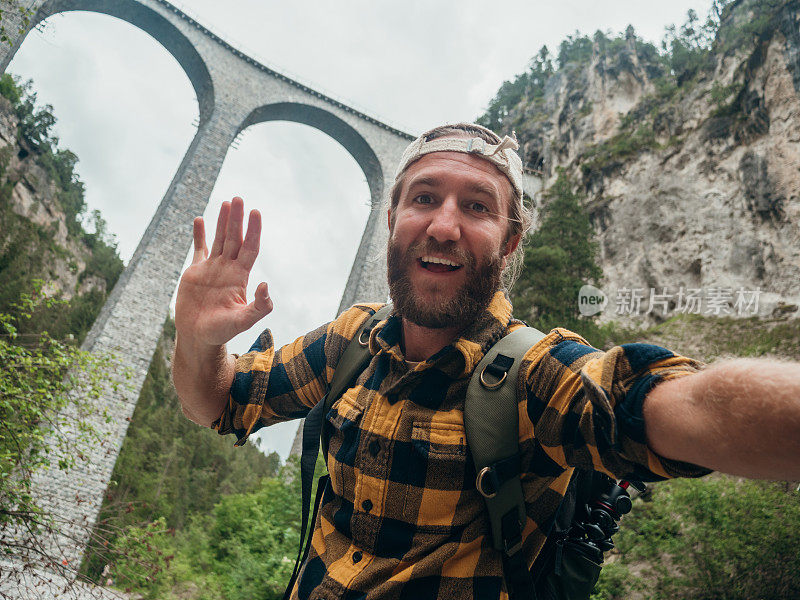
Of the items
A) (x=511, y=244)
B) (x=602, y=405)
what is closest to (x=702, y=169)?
(x=511, y=244)

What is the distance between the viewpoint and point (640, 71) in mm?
21578

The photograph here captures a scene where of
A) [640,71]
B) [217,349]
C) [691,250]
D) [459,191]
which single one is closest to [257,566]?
[217,349]

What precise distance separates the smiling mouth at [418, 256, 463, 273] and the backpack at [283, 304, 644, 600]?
0.88 feet

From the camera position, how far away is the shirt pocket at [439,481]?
1120 mm

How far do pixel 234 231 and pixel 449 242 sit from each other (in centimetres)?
65

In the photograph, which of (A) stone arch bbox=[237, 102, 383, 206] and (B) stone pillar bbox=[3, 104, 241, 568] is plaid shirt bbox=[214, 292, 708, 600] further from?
(A) stone arch bbox=[237, 102, 383, 206]

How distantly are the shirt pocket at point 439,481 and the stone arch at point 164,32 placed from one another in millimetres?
15857

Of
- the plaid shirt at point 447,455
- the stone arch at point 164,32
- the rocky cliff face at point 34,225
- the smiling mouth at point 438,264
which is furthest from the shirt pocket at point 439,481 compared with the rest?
the rocky cliff face at point 34,225

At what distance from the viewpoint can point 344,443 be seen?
51.8 inches

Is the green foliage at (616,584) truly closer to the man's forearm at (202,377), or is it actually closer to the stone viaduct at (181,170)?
the man's forearm at (202,377)

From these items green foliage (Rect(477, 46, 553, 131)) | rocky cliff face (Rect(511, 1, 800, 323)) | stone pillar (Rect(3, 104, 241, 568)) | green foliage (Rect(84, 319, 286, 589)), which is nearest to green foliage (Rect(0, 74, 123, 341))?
stone pillar (Rect(3, 104, 241, 568))

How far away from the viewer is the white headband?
Answer: 151cm

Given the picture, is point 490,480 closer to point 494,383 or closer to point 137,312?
point 494,383

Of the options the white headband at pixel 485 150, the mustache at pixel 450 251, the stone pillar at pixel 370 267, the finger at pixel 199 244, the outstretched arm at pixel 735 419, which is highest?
the stone pillar at pixel 370 267
